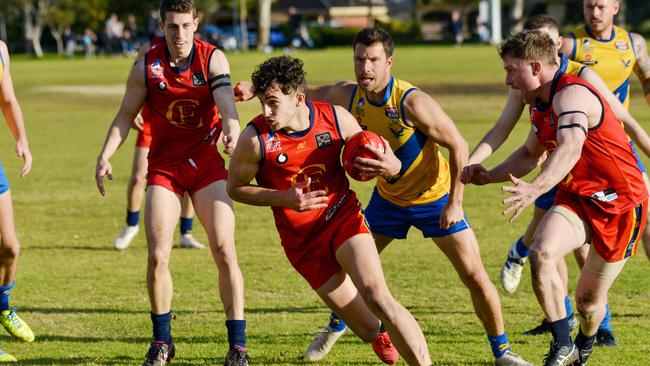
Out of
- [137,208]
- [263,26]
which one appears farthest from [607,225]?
[263,26]

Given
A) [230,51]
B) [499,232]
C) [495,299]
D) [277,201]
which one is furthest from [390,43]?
[230,51]

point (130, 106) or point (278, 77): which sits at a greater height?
point (278, 77)

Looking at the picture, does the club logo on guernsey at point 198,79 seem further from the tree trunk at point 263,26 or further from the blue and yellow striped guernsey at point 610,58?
the tree trunk at point 263,26

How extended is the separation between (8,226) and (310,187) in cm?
A: 254

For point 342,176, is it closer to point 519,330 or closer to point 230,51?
point 519,330

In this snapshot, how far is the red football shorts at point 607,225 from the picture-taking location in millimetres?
6262

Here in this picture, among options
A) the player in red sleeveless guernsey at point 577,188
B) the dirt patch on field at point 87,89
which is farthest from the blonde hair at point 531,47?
the dirt patch on field at point 87,89

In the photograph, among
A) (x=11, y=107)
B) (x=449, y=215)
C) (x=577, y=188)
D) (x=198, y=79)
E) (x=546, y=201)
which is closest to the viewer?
(x=577, y=188)

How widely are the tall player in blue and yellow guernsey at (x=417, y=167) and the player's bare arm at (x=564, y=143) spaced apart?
2.57 feet

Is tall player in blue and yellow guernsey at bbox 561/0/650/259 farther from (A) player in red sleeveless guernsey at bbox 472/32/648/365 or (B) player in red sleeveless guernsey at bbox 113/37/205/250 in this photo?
(B) player in red sleeveless guernsey at bbox 113/37/205/250

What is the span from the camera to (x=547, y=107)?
6207mm

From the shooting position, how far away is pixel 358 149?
587cm

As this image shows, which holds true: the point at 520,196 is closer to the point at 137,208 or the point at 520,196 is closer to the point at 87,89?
the point at 137,208

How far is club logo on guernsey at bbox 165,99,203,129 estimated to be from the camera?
734 cm
